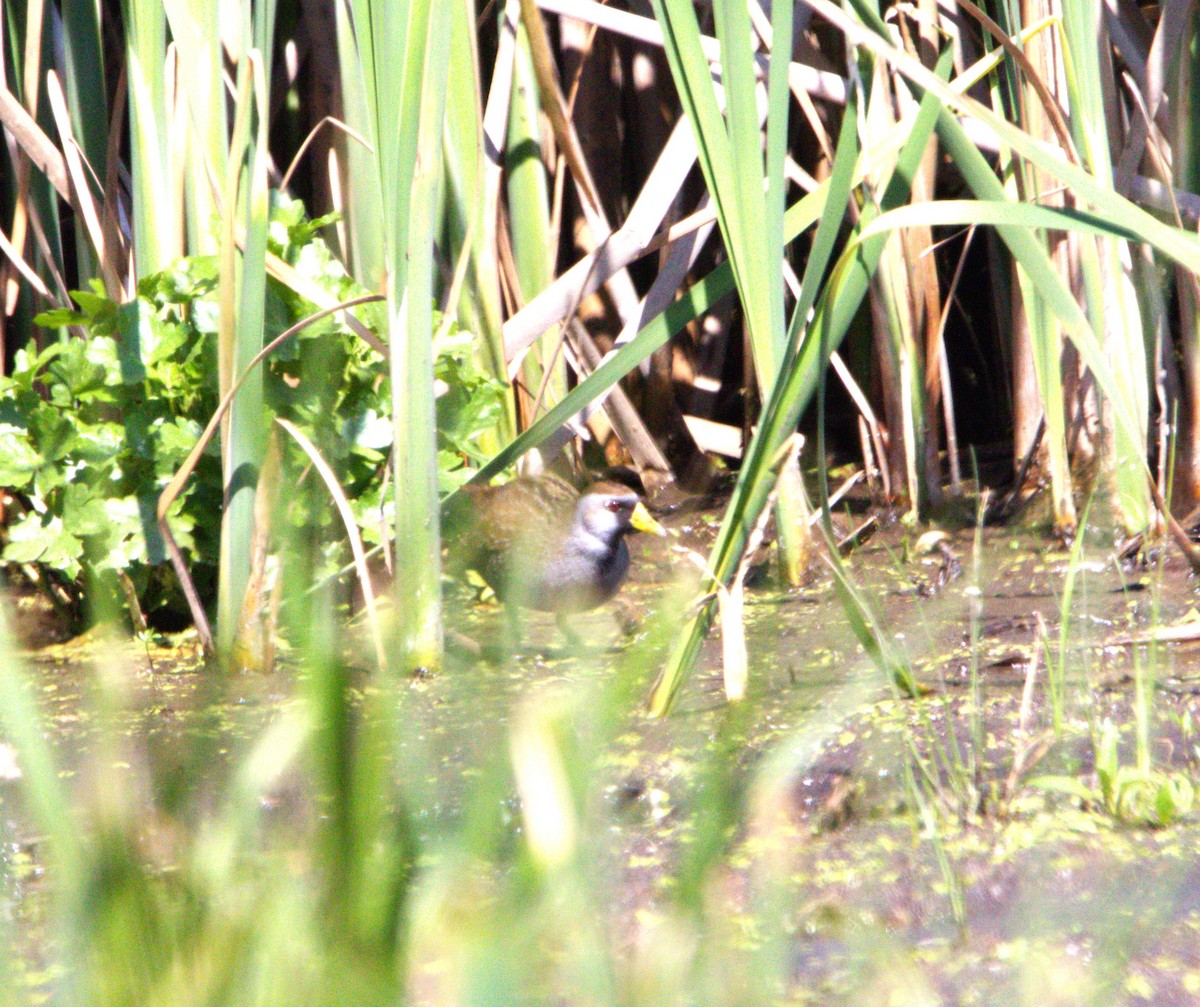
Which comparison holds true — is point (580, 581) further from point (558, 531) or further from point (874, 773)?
point (874, 773)

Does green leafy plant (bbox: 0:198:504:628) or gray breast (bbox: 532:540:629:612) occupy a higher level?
green leafy plant (bbox: 0:198:504:628)

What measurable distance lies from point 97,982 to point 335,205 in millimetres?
2735

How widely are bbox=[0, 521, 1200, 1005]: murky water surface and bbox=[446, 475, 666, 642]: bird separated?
13 centimetres

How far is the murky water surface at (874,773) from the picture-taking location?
40.6 inches

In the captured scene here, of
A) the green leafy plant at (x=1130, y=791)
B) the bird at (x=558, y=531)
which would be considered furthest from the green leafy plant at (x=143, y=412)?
the green leafy plant at (x=1130, y=791)

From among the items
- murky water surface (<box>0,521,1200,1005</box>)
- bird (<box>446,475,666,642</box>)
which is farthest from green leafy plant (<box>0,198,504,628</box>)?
murky water surface (<box>0,521,1200,1005</box>)

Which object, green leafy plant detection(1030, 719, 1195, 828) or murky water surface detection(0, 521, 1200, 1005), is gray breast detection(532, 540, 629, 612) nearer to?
murky water surface detection(0, 521, 1200, 1005)

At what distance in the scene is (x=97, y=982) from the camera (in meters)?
0.65

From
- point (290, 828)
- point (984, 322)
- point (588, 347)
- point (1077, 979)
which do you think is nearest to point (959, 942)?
point (1077, 979)

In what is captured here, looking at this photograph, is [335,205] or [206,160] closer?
[206,160]

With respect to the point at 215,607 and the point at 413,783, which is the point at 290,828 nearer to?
the point at 413,783

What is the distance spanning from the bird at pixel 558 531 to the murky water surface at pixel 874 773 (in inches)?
5.2

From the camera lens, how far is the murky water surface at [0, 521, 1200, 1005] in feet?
3.38

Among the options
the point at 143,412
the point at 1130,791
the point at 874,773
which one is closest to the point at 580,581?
the point at 143,412
